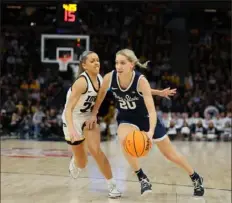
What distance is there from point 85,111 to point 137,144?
0.90 meters

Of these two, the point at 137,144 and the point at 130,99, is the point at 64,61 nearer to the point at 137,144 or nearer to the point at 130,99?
the point at 130,99

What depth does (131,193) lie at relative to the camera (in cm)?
599

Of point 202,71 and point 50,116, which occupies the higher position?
point 202,71

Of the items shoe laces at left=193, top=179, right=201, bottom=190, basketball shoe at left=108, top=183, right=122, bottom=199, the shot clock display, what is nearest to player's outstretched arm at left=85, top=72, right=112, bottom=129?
basketball shoe at left=108, top=183, right=122, bottom=199

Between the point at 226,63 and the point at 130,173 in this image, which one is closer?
the point at 130,173

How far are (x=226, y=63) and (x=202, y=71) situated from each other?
1.20 meters

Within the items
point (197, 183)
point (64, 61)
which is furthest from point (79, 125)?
point (64, 61)

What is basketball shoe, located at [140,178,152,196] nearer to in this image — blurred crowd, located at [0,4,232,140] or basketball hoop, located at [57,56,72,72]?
blurred crowd, located at [0,4,232,140]

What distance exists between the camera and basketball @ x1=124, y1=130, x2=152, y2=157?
16.4ft

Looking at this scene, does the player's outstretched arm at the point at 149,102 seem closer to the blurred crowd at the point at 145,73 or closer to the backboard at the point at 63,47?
the blurred crowd at the point at 145,73

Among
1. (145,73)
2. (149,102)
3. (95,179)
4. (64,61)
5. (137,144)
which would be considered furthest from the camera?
(145,73)

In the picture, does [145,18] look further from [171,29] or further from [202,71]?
[202,71]

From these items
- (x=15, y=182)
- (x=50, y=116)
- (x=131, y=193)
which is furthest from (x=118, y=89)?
(x=50, y=116)

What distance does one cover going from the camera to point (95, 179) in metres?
7.05
